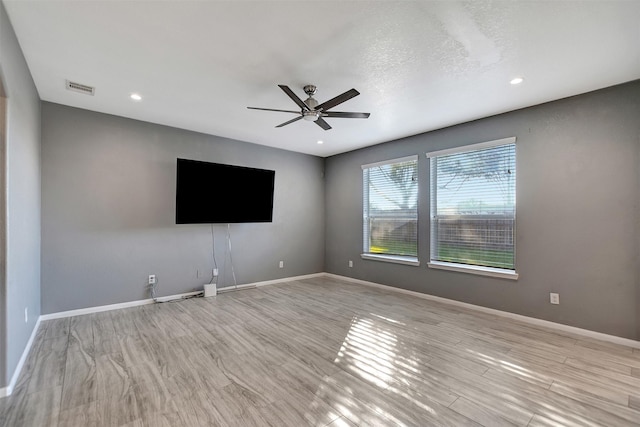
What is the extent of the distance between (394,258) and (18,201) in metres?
4.67

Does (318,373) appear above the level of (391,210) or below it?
below

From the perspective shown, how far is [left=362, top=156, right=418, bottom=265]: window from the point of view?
4.77 meters

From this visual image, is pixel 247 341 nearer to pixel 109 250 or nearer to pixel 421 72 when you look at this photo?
pixel 109 250

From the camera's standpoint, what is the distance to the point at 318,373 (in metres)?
2.28

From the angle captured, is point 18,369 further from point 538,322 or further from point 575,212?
point 575,212

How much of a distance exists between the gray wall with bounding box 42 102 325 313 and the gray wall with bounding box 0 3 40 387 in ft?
1.37

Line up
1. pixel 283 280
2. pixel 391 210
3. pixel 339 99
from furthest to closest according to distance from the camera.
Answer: pixel 283 280 < pixel 391 210 < pixel 339 99

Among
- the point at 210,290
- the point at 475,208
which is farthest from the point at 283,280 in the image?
the point at 475,208

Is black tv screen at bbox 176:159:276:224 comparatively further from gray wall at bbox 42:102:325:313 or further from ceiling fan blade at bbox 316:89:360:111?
ceiling fan blade at bbox 316:89:360:111

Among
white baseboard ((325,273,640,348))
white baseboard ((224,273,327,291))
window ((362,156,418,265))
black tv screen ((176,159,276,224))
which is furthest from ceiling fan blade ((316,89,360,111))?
white baseboard ((224,273,327,291))

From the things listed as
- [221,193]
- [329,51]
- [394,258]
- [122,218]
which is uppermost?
[329,51]

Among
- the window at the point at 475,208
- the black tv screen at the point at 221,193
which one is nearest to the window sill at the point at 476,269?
the window at the point at 475,208

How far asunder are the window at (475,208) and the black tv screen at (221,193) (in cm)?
283

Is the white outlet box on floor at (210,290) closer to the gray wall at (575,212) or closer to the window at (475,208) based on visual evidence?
the window at (475,208)
